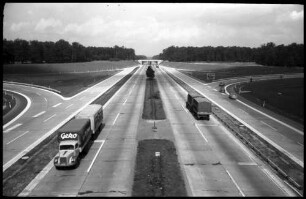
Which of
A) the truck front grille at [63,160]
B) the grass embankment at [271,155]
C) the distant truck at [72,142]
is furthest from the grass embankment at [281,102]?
the truck front grille at [63,160]

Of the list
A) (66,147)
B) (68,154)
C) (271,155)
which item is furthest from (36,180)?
(271,155)

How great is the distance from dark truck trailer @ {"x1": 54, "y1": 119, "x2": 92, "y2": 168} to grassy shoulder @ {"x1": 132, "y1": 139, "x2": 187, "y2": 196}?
6.33 metres

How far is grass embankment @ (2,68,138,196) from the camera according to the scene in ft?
84.5

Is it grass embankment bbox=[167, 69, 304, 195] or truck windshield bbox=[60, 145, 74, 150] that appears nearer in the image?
grass embankment bbox=[167, 69, 304, 195]

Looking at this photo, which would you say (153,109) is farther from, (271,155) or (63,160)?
(63,160)

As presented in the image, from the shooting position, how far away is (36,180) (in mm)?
27359

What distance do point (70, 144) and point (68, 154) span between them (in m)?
1.14

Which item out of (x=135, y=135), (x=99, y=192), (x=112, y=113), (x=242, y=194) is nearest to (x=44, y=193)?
(x=99, y=192)

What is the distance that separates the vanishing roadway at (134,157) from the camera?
84.3 feet

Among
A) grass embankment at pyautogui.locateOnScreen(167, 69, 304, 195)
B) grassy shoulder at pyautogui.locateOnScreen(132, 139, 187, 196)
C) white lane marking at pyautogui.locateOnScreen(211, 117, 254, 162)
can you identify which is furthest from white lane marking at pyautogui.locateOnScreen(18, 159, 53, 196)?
grass embankment at pyautogui.locateOnScreen(167, 69, 304, 195)

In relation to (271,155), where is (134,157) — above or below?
below

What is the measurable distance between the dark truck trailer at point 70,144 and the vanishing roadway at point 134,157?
97 cm

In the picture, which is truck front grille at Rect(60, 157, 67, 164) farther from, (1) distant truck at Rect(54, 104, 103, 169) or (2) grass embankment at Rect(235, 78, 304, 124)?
(2) grass embankment at Rect(235, 78, 304, 124)

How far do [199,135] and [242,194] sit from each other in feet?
61.7
